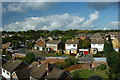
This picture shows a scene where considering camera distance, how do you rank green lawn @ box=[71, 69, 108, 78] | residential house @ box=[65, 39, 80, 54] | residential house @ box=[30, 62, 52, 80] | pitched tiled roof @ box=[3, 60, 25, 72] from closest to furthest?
1. residential house @ box=[30, 62, 52, 80]
2. green lawn @ box=[71, 69, 108, 78]
3. pitched tiled roof @ box=[3, 60, 25, 72]
4. residential house @ box=[65, 39, 80, 54]

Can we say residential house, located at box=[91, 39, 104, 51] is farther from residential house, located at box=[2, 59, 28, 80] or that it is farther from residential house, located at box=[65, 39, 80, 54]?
residential house, located at box=[2, 59, 28, 80]

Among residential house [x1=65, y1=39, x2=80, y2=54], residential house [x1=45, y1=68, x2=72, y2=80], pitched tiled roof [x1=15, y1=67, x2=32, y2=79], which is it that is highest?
residential house [x1=65, y1=39, x2=80, y2=54]

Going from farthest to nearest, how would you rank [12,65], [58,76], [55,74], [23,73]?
1. [12,65]
2. [23,73]
3. [55,74]
4. [58,76]

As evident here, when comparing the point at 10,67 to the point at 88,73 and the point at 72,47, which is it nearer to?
the point at 88,73

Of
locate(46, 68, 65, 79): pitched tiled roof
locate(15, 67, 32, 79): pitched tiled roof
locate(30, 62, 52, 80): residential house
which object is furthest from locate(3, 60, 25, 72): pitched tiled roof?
locate(46, 68, 65, 79): pitched tiled roof

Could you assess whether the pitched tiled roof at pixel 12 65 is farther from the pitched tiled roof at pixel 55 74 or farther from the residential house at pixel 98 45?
the residential house at pixel 98 45

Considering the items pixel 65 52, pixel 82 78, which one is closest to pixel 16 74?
pixel 82 78

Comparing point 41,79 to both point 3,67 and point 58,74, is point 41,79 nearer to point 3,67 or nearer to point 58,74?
point 58,74

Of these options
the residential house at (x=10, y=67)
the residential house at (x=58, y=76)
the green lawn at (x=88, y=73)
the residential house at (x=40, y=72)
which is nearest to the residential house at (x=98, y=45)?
the green lawn at (x=88, y=73)

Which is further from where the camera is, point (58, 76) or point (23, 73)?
point (23, 73)

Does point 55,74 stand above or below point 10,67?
above

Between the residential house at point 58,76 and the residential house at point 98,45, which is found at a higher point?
the residential house at point 98,45

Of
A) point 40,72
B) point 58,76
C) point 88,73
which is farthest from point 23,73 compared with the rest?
point 88,73
